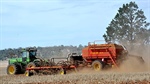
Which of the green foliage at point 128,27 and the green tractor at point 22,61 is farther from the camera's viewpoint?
the green foliage at point 128,27

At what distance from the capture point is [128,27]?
61125mm

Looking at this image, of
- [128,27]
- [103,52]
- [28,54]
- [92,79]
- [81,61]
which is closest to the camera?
[92,79]

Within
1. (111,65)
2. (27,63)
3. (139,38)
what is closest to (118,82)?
(111,65)

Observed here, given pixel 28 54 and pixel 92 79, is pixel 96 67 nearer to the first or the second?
pixel 28 54

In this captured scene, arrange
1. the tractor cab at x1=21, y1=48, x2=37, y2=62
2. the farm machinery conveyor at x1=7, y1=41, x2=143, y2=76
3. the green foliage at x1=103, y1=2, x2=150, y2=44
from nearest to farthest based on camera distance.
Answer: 1. the farm machinery conveyor at x1=7, y1=41, x2=143, y2=76
2. the tractor cab at x1=21, y1=48, x2=37, y2=62
3. the green foliage at x1=103, y1=2, x2=150, y2=44

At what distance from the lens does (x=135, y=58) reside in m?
31.2

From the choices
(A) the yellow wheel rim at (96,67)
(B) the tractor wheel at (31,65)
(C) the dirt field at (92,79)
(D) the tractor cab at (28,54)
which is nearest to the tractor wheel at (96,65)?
(A) the yellow wheel rim at (96,67)

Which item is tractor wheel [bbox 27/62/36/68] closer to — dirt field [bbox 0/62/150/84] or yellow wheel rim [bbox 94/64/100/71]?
yellow wheel rim [bbox 94/64/100/71]

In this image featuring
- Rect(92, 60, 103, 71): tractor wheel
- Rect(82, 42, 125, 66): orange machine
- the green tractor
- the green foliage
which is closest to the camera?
Rect(92, 60, 103, 71): tractor wheel

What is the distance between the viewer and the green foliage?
5900cm

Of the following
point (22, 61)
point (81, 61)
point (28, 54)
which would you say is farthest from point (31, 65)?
point (81, 61)

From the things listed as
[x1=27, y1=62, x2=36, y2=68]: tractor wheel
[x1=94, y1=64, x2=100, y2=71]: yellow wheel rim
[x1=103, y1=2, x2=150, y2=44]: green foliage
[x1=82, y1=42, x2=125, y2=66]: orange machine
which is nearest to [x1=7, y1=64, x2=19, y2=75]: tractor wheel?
[x1=27, y1=62, x2=36, y2=68]: tractor wheel

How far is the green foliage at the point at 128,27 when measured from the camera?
194 feet

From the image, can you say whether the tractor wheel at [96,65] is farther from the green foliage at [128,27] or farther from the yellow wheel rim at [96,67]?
the green foliage at [128,27]
